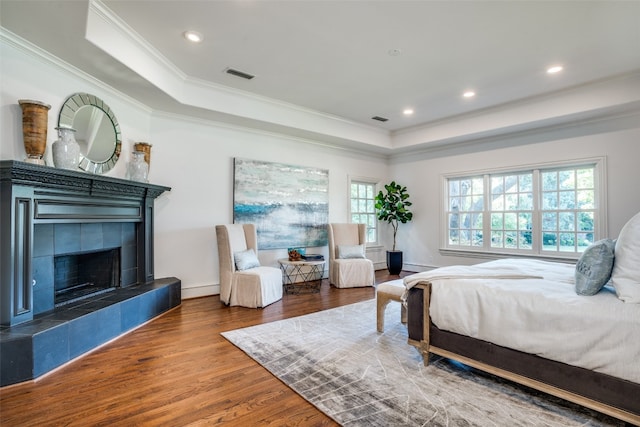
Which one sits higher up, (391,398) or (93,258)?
(93,258)

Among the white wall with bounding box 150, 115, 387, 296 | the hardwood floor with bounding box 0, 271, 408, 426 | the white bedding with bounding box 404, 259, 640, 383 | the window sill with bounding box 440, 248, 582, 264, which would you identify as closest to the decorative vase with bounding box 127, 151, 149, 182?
the white wall with bounding box 150, 115, 387, 296

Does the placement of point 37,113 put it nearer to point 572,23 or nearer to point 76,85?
point 76,85

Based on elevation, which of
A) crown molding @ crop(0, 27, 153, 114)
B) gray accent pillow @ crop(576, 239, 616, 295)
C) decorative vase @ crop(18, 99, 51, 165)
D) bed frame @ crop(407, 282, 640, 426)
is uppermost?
crown molding @ crop(0, 27, 153, 114)

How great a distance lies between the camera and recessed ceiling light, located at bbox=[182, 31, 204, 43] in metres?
3.18

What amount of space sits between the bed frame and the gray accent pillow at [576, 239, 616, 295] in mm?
495

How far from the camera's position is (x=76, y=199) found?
10.1 ft

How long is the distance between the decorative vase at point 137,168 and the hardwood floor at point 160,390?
5.98ft

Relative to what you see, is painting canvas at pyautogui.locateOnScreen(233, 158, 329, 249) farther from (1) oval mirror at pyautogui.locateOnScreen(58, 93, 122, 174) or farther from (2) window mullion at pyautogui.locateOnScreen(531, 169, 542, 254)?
(2) window mullion at pyautogui.locateOnScreen(531, 169, 542, 254)

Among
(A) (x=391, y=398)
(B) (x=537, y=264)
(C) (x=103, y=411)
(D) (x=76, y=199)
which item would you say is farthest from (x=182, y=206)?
(B) (x=537, y=264)

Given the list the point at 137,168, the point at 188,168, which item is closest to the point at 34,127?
the point at 137,168

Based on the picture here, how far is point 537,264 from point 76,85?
195 inches

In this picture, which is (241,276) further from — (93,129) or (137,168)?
(93,129)

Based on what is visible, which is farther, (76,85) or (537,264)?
(76,85)

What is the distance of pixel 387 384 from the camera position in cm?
223
